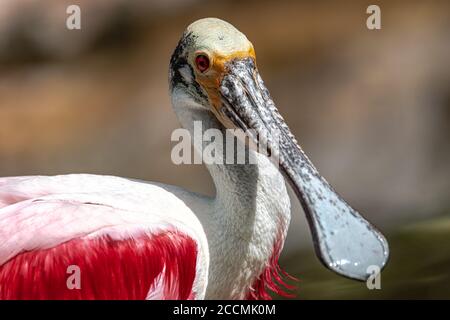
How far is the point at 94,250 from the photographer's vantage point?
4.14 metres

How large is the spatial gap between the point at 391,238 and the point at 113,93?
2.59 meters

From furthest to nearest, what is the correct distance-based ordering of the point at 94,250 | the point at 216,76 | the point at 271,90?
the point at 271,90, the point at 216,76, the point at 94,250

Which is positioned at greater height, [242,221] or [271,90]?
[271,90]

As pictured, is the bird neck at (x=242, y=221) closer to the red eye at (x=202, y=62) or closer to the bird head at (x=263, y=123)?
the bird head at (x=263, y=123)

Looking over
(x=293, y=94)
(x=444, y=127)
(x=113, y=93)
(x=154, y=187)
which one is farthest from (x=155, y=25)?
(x=154, y=187)

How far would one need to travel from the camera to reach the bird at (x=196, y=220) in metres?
4.14

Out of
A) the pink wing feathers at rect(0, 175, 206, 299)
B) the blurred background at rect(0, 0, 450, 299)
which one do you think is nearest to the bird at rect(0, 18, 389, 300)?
the pink wing feathers at rect(0, 175, 206, 299)

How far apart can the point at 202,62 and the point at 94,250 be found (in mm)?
918

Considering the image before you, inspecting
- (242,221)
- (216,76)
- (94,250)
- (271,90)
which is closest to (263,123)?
(216,76)

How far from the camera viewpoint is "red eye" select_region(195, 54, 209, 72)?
4426mm

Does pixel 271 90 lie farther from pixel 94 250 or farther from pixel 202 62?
pixel 94 250

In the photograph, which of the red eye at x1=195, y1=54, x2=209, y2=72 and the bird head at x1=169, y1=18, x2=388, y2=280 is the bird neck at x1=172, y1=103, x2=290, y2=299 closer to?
the bird head at x1=169, y1=18, x2=388, y2=280

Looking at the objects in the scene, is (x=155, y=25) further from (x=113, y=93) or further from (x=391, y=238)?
Answer: (x=391, y=238)

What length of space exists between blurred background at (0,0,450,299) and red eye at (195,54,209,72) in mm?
3053
